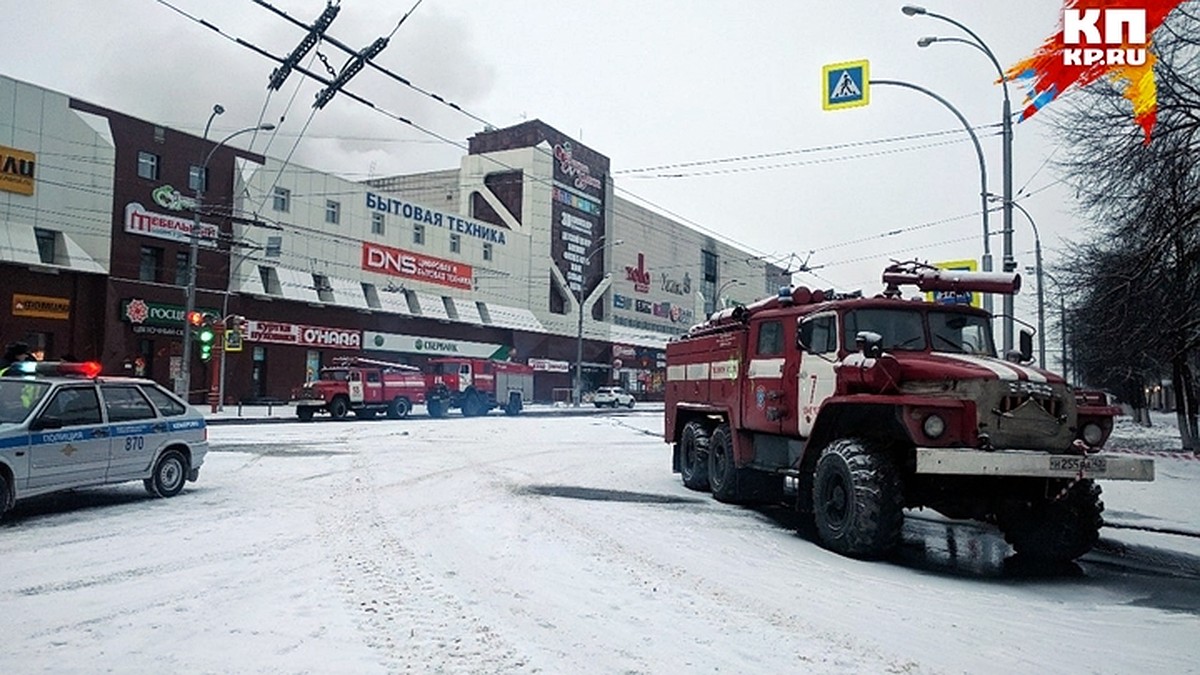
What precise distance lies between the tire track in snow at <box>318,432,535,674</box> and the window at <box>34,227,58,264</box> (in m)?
30.1

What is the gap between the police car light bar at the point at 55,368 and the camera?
32.4 feet

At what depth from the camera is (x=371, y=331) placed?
4641 centimetres

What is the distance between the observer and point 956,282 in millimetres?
9781

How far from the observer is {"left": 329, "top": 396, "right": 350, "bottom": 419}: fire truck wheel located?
32.3 meters

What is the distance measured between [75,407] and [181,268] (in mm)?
Result: 30817

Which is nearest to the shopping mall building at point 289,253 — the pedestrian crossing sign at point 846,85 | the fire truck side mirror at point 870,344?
the pedestrian crossing sign at point 846,85

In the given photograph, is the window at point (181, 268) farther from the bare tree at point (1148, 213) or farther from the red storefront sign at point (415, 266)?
the bare tree at point (1148, 213)

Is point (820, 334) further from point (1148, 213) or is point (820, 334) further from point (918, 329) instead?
point (1148, 213)

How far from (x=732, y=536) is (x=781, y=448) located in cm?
159

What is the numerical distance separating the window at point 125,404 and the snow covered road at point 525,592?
42.3 inches

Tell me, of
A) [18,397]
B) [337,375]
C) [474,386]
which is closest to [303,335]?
[474,386]

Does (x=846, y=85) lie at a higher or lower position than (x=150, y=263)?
higher

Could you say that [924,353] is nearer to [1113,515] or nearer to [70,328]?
[1113,515]

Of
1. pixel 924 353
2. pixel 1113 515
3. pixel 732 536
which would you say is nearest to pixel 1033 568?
pixel 924 353
